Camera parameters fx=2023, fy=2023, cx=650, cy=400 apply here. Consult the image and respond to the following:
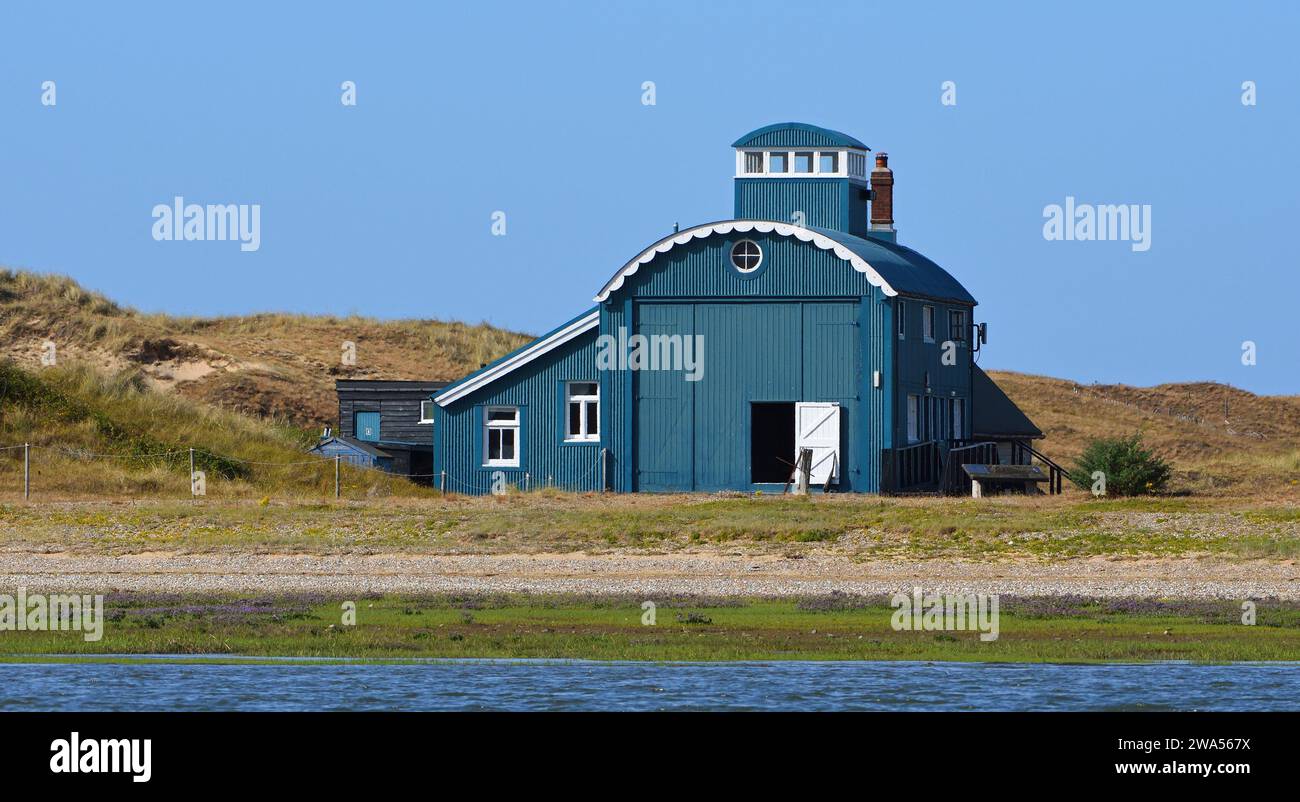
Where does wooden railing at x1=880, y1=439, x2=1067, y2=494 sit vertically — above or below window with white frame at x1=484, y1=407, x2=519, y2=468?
below

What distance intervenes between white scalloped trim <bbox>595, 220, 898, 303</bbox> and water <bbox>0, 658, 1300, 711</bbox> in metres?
24.4

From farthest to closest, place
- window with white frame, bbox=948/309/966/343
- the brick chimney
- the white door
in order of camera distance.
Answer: the brick chimney < window with white frame, bbox=948/309/966/343 < the white door

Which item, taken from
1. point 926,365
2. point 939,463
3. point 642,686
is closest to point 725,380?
point 926,365

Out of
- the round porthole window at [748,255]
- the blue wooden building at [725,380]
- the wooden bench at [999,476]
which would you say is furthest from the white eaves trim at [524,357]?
the wooden bench at [999,476]

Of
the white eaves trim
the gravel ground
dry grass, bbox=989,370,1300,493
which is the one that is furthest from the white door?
dry grass, bbox=989,370,1300,493

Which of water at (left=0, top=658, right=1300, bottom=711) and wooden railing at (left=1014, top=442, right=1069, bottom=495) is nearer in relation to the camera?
water at (left=0, top=658, right=1300, bottom=711)

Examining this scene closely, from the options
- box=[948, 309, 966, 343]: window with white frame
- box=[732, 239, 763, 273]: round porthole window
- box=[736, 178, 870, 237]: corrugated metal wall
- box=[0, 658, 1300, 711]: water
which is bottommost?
box=[0, 658, 1300, 711]: water

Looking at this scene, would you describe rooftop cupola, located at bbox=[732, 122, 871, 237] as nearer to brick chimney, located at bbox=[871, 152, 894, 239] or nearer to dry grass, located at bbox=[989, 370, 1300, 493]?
brick chimney, located at bbox=[871, 152, 894, 239]

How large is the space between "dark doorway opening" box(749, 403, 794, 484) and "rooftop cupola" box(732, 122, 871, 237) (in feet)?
17.4

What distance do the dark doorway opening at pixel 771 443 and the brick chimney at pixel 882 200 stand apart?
9.82 m

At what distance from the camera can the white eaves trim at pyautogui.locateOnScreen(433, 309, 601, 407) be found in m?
50.4

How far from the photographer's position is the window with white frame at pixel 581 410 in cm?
5059

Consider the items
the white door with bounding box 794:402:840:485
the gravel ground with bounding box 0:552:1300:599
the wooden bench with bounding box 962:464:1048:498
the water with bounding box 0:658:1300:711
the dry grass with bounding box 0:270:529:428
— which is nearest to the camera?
the water with bounding box 0:658:1300:711
